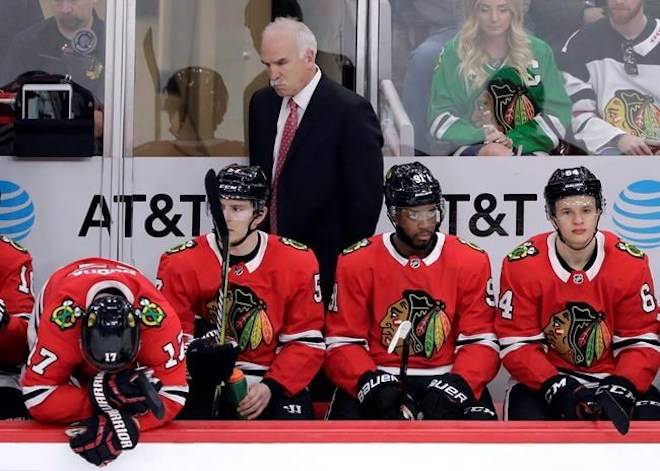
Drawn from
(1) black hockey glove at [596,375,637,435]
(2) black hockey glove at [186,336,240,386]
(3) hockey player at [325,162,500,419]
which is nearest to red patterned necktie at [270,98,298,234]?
(3) hockey player at [325,162,500,419]

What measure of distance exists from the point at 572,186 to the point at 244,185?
99 centimetres

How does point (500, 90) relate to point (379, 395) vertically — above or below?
above

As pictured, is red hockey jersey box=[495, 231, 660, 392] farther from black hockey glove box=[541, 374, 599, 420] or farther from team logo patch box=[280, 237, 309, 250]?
team logo patch box=[280, 237, 309, 250]

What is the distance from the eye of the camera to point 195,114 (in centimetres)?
478

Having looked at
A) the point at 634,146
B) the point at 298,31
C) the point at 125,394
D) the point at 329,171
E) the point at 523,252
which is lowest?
the point at 125,394

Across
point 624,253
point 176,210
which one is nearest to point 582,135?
point 624,253

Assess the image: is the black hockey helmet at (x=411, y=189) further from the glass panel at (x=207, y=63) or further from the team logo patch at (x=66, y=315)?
the team logo patch at (x=66, y=315)

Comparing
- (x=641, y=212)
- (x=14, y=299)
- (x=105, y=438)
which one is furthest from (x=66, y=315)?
(x=641, y=212)

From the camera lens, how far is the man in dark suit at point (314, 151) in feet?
14.4

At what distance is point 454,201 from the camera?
472 cm

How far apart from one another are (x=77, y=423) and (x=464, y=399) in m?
1.14

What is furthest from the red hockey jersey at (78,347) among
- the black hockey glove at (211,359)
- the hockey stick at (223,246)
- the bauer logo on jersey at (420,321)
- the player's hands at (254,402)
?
the bauer logo on jersey at (420,321)

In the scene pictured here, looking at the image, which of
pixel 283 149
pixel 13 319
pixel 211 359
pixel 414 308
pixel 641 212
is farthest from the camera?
pixel 641 212

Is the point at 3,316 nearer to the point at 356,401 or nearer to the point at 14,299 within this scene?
the point at 14,299
